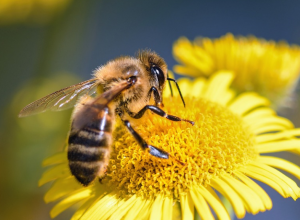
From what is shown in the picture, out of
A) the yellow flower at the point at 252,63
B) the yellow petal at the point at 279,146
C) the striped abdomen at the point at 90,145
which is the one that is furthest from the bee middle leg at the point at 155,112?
the yellow flower at the point at 252,63

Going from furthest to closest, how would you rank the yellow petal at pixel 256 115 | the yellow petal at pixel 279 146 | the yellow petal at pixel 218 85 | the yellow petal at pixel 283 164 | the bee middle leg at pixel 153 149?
1. the yellow petal at pixel 218 85
2. the yellow petal at pixel 256 115
3. the yellow petal at pixel 279 146
4. the yellow petal at pixel 283 164
5. the bee middle leg at pixel 153 149

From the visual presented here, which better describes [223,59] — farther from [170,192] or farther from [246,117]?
[170,192]

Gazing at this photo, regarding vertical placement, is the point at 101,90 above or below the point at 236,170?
above

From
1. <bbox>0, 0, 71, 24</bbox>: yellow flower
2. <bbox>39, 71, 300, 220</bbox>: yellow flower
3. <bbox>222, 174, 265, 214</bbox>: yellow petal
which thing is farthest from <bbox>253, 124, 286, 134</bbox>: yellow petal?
<bbox>0, 0, 71, 24</bbox>: yellow flower

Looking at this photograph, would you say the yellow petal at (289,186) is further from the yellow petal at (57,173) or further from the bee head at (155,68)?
the yellow petal at (57,173)

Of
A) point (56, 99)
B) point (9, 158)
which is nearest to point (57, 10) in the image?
point (9, 158)

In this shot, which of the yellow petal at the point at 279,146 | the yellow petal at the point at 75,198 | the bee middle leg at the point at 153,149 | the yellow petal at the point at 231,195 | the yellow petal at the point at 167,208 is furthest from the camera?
the yellow petal at the point at 279,146

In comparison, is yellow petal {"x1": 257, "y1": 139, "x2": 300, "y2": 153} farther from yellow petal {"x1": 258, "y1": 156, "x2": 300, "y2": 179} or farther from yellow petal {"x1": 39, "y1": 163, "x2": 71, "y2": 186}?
yellow petal {"x1": 39, "y1": 163, "x2": 71, "y2": 186}
